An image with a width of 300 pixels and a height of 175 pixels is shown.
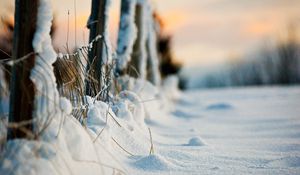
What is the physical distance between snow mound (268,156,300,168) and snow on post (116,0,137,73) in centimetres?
284

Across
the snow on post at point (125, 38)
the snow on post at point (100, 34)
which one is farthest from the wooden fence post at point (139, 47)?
the snow on post at point (100, 34)

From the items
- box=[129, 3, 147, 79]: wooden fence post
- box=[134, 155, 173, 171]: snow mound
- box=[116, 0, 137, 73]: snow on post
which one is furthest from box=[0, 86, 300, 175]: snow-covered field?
box=[129, 3, 147, 79]: wooden fence post

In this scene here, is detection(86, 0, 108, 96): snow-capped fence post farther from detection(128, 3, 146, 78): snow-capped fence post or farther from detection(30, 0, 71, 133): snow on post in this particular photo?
detection(128, 3, 146, 78): snow-capped fence post

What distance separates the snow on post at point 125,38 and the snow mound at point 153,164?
275cm

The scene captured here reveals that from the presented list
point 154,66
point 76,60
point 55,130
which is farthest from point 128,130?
point 154,66

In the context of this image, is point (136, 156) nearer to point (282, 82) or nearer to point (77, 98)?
point (77, 98)

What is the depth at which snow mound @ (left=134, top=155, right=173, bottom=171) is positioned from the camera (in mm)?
2383

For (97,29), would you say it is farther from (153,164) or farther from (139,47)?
(139,47)

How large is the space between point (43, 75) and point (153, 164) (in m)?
0.86

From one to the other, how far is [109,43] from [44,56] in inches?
64.1

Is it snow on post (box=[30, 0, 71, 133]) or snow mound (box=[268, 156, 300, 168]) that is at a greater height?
snow on post (box=[30, 0, 71, 133])

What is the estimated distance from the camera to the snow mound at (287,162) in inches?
102

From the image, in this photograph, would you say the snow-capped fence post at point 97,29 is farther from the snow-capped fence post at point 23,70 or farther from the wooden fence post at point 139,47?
the wooden fence post at point 139,47

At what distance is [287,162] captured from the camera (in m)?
2.64
